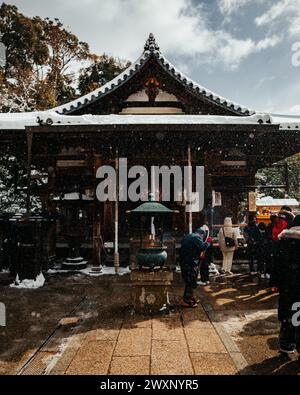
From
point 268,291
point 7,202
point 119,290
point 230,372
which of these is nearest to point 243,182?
point 268,291

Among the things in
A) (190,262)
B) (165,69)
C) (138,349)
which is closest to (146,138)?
(165,69)

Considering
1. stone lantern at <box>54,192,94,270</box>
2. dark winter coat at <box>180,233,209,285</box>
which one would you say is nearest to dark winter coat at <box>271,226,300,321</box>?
dark winter coat at <box>180,233,209,285</box>

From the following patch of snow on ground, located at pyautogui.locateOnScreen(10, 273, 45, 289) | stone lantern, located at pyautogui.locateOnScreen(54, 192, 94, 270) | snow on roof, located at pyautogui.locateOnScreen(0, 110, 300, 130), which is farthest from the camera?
stone lantern, located at pyautogui.locateOnScreen(54, 192, 94, 270)

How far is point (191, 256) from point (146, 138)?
443 cm

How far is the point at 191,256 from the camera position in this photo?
6070 mm

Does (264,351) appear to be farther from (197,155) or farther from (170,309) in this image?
(197,155)

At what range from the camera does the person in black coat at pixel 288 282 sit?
13.1 ft

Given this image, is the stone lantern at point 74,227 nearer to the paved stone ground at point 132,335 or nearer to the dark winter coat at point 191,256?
the paved stone ground at point 132,335

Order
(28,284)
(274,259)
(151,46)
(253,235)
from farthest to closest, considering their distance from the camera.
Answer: (151,46), (253,235), (28,284), (274,259)

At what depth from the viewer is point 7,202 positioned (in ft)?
51.8

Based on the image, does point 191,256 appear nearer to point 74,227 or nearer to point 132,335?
point 132,335

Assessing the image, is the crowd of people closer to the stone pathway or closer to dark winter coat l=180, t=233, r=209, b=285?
dark winter coat l=180, t=233, r=209, b=285

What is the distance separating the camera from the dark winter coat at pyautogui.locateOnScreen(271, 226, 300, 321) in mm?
4070

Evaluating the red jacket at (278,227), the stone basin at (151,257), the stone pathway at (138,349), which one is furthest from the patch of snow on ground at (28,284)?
the red jacket at (278,227)
